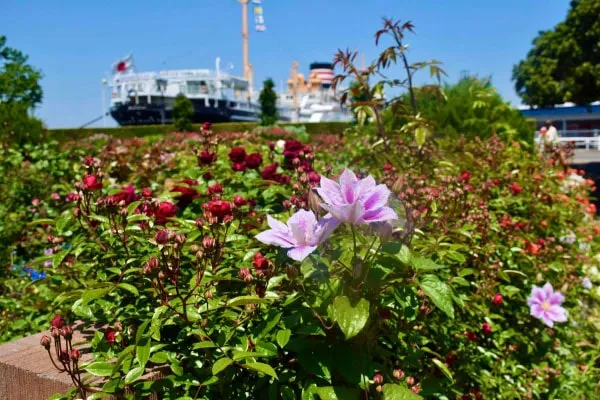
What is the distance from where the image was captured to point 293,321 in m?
1.17

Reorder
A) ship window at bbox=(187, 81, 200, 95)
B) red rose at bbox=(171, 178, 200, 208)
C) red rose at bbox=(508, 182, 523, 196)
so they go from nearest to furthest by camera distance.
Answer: red rose at bbox=(171, 178, 200, 208) < red rose at bbox=(508, 182, 523, 196) < ship window at bbox=(187, 81, 200, 95)

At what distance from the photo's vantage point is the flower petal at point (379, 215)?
104 cm

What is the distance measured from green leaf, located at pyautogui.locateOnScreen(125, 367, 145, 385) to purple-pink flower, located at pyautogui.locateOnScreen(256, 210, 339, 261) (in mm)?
354

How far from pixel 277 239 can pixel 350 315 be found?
20cm

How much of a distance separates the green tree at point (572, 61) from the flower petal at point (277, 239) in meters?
15.1

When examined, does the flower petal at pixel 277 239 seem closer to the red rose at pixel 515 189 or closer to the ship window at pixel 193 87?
the red rose at pixel 515 189

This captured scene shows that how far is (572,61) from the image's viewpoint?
49.9 ft

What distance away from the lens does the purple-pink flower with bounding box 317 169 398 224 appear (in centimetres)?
102

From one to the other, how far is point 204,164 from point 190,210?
0.24m

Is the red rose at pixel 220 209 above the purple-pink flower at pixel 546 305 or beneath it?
above

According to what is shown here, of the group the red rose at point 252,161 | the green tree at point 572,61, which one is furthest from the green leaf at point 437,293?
the green tree at point 572,61

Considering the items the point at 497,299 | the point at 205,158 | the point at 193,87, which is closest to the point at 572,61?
the point at 497,299

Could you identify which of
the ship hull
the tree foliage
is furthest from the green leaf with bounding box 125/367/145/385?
the ship hull

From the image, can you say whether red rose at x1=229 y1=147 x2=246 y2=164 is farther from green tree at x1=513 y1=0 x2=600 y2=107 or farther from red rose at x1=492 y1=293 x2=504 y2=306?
green tree at x1=513 y1=0 x2=600 y2=107
